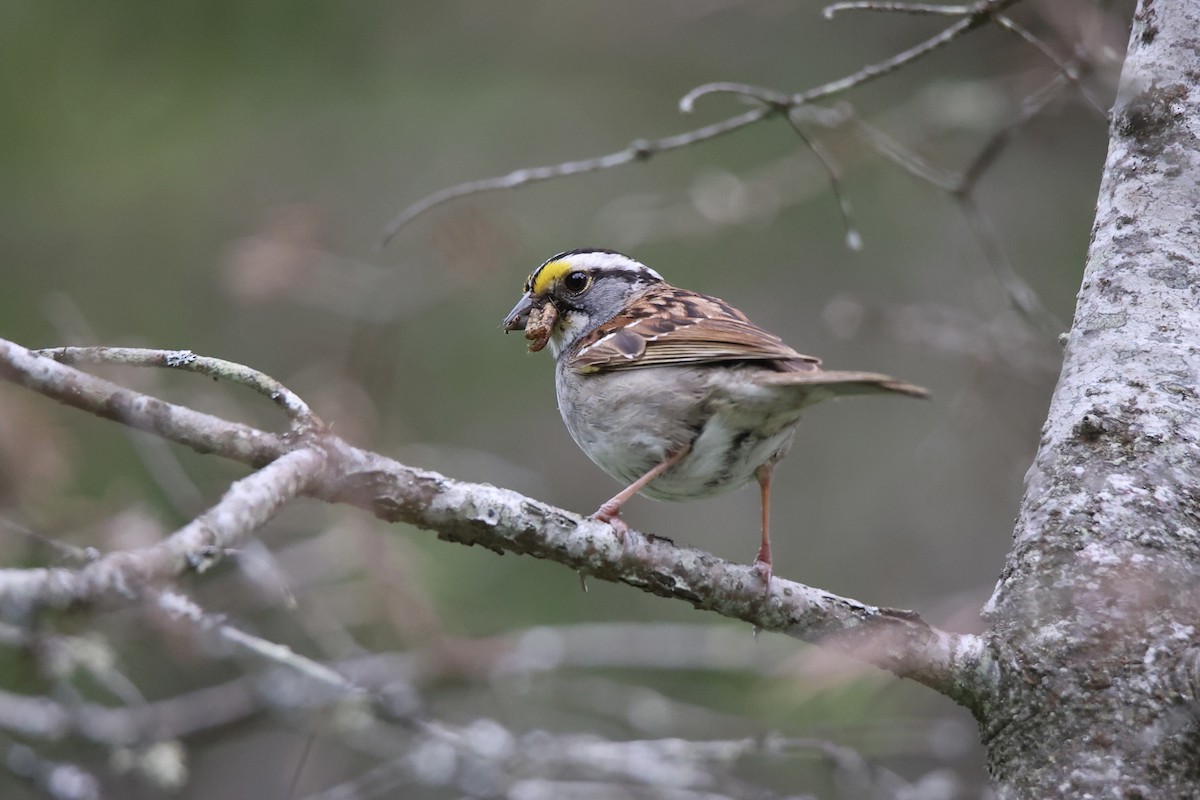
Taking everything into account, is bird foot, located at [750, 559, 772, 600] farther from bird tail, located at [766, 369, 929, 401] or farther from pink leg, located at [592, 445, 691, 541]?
pink leg, located at [592, 445, 691, 541]

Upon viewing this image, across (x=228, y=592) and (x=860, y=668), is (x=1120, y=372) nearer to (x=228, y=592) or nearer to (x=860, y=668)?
(x=860, y=668)

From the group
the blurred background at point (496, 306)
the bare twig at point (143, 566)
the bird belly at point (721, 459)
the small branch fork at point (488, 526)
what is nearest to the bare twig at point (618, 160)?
the bird belly at point (721, 459)

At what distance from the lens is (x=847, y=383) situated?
309 cm

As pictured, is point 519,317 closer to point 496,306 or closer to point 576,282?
point 576,282

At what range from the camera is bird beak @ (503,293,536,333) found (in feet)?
15.5

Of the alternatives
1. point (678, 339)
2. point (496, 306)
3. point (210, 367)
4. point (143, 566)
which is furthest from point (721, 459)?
point (496, 306)

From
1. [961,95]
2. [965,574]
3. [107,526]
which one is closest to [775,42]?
[961,95]

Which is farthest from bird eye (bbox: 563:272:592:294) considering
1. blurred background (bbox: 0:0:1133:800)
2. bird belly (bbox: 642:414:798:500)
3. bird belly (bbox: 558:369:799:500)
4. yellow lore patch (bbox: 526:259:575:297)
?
bird belly (bbox: 642:414:798:500)

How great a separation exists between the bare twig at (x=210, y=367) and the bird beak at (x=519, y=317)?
7.37 ft

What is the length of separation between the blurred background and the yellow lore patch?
522mm

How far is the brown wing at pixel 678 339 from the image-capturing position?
3820 millimetres

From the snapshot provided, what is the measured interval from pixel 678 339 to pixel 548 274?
0.95 m

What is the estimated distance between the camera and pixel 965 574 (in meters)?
7.77

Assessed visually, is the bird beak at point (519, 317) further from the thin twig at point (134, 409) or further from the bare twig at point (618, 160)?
the thin twig at point (134, 409)
